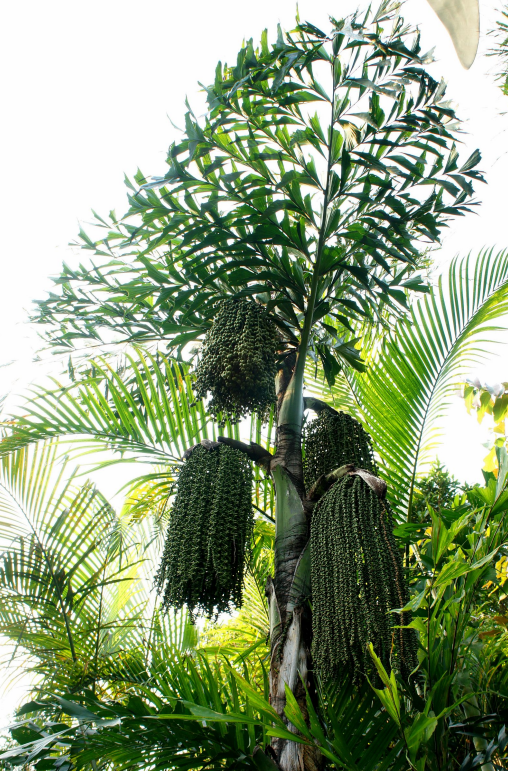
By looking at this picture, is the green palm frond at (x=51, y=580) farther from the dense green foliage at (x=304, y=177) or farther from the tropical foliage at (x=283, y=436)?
the dense green foliage at (x=304, y=177)

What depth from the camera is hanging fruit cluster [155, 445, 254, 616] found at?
1.87m

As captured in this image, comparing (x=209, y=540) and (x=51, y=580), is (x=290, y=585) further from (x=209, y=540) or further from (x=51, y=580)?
(x=51, y=580)

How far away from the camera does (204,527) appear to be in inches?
76.0

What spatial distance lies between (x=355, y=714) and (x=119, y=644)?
2149 mm

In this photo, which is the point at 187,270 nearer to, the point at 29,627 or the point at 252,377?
the point at 252,377

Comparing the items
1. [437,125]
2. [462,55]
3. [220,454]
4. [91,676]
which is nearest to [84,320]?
[220,454]

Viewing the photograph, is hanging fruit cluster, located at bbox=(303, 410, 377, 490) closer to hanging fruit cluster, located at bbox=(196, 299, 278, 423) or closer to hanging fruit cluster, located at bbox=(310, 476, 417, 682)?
hanging fruit cluster, located at bbox=(196, 299, 278, 423)

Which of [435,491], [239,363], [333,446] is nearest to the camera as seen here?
[239,363]

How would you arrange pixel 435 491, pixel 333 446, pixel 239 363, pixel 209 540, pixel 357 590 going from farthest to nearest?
pixel 435 491, pixel 333 446, pixel 239 363, pixel 209 540, pixel 357 590

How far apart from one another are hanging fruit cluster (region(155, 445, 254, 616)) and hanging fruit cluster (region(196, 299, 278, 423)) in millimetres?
235

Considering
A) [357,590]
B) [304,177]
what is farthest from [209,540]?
[304,177]

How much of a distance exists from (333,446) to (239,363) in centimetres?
51

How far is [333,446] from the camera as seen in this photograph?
223cm

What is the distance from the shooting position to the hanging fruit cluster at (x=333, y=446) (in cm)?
221
